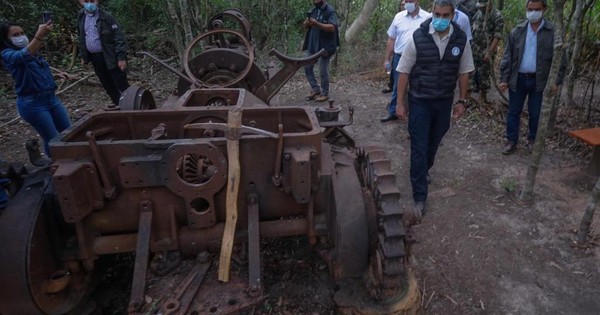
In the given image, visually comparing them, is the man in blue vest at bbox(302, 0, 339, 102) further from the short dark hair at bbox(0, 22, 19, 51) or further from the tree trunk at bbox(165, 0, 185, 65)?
the short dark hair at bbox(0, 22, 19, 51)

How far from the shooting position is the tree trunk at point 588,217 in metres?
3.49

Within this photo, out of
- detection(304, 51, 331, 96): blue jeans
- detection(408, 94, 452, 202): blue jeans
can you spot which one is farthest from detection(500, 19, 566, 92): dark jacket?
detection(304, 51, 331, 96): blue jeans

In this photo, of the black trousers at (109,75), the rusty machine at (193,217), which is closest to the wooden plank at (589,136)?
the rusty machine at (193,217)

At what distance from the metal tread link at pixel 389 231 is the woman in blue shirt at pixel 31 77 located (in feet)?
13.6

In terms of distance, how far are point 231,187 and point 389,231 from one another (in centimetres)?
98

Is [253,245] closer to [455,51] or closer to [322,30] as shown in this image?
[455,51]

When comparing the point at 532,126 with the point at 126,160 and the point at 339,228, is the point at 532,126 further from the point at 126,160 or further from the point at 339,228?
the point at 126,160

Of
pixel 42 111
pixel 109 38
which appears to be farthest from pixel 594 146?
pixel 109 38

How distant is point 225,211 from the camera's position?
2656 millimetres

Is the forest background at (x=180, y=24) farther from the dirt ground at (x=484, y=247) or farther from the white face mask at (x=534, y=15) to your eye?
the dirt ground at (x=484, y=247)

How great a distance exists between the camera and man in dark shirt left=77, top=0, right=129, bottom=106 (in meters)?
6.03

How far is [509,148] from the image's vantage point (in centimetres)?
546

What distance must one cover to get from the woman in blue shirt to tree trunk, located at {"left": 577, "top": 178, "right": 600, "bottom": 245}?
225 inches

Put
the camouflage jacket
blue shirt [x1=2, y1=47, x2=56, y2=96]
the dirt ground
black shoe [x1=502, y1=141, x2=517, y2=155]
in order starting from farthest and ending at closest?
1. the camouflage jacket
2. black shoe [x1=502, y1=141, x2=517, y2=155]
3. blue shirt [x1=2, y1=47, x2=56, y2=96]
4. the dirt ground
